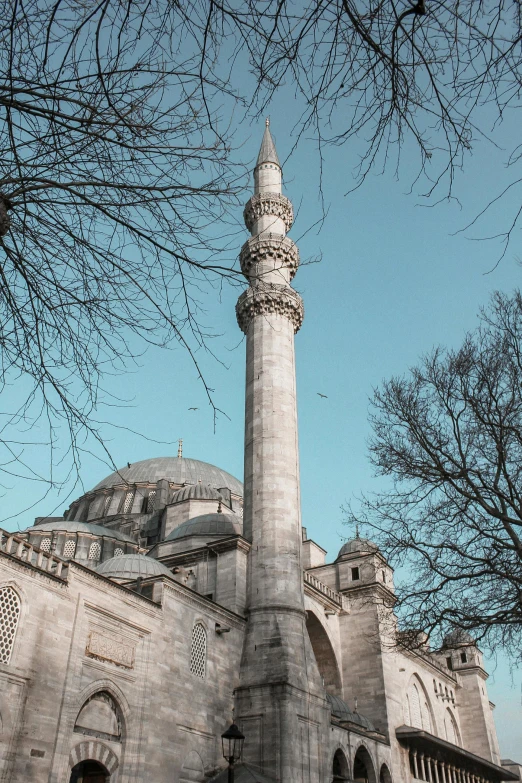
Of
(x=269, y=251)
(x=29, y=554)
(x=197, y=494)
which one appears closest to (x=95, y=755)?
(x=29, y=554)

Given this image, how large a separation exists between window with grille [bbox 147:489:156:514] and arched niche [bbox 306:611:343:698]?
12606mm

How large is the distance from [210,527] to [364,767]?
32.7 ft

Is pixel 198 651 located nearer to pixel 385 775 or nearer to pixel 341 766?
pixel 341 766

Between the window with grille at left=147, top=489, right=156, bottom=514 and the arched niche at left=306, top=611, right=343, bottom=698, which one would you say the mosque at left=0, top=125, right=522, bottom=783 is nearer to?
the arched niche at left=306, top=611, right=343, bottom=698

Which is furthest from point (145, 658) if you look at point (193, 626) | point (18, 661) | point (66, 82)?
point (66, 82)

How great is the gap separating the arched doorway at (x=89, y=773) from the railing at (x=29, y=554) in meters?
4.20

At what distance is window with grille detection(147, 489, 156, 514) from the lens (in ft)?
119

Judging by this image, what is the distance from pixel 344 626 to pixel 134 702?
14.3m

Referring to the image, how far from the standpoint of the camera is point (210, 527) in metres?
26.5

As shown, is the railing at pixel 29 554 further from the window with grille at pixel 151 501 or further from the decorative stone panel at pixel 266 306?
the window with grille at pixel 151 501

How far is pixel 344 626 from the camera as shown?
27750 millimetres

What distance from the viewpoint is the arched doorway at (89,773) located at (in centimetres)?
1478

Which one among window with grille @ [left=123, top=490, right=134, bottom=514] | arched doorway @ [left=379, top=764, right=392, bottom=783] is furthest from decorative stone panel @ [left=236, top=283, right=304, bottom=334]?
arched doorway @ [left=379, top=764, right=392, bottom=783]

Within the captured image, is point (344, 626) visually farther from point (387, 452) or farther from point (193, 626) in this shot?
point (387, 452)
